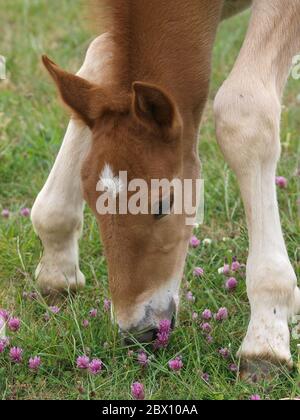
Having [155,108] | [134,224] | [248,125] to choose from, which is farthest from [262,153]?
[134,224]

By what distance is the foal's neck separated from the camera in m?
3.71

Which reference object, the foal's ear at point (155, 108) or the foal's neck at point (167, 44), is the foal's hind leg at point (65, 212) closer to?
the foal's neck at point (167, 44)

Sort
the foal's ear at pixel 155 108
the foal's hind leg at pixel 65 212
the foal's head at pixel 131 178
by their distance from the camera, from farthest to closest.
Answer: the foal's hind leg at pixel 65 212, the foal's head at pixel 131 178, the foal's ear at pixel 155 108

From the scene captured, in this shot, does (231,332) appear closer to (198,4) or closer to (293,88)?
(198,4)

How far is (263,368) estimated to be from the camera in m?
3.60

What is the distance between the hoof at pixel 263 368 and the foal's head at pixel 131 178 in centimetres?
39

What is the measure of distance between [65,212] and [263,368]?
4.23 ft

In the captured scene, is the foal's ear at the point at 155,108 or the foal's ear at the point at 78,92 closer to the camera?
the foal's ear at the point at 155,108

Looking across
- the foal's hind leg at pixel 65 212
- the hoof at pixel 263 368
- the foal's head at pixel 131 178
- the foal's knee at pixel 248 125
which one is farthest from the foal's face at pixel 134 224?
the foal's hind leg at pixel 65 212

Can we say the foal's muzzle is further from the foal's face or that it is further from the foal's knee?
the foal's knee

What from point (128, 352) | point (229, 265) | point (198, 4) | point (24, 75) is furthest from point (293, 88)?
point (128, 352)

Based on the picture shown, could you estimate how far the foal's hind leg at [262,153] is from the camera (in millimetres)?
3609

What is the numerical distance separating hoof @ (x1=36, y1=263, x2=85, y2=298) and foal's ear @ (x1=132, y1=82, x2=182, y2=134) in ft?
3.71

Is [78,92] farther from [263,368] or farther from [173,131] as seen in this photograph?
[263,368]
